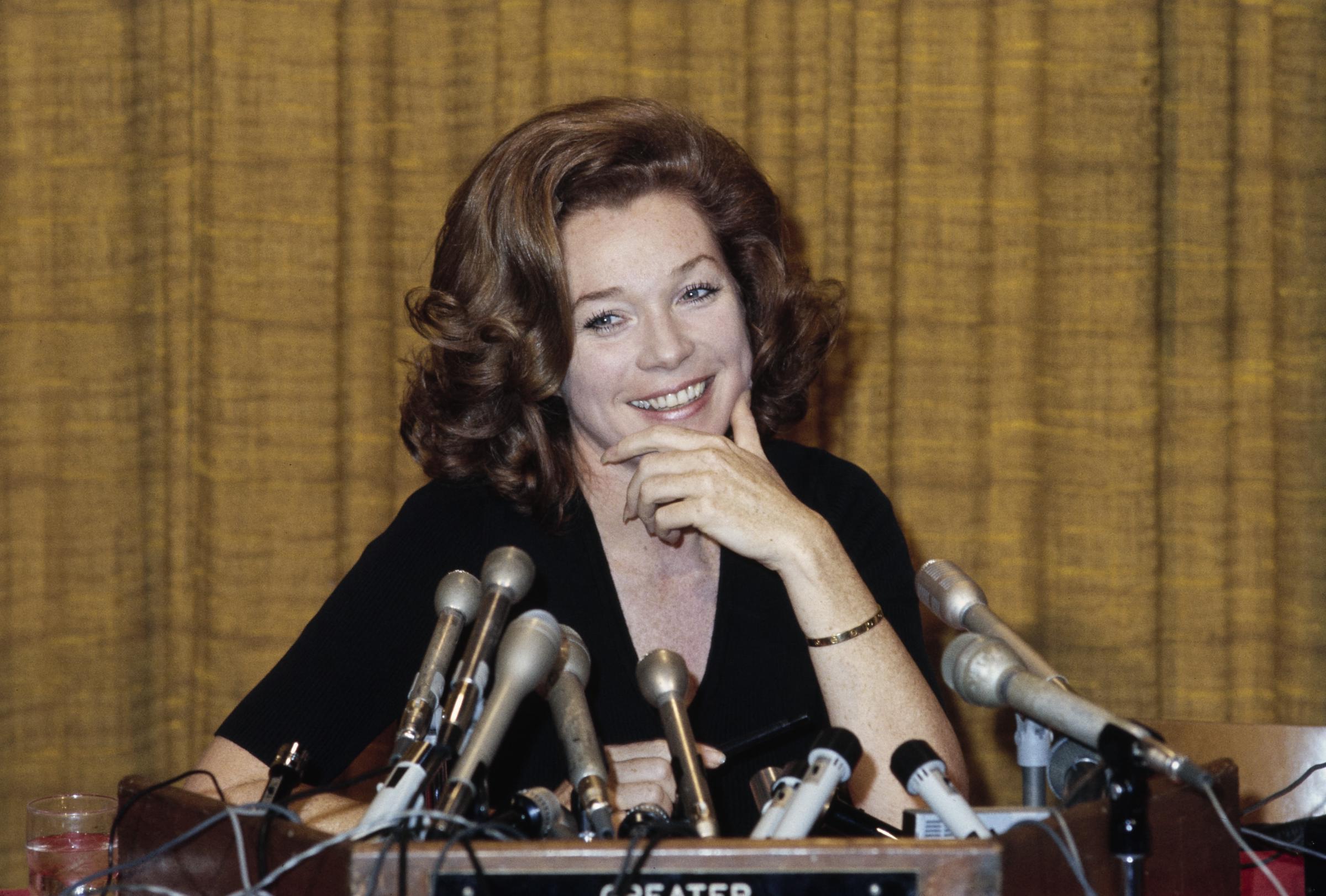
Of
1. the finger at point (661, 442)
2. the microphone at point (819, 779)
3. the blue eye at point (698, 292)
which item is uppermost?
the blue eye at point (698, 292)

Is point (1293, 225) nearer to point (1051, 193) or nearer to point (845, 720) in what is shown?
point (1051, 193)

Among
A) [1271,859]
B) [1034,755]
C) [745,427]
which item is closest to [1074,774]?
[1034,755]

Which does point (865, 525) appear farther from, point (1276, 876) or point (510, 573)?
point (510, 573)

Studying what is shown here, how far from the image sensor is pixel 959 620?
120cm

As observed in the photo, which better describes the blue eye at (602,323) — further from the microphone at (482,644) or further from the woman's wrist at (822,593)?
the microphone at (482,644)

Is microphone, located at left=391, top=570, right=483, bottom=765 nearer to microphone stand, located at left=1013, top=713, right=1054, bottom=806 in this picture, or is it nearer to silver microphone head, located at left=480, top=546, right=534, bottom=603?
silver microphone head, located at left=480, top=546, right=534, bottom=603

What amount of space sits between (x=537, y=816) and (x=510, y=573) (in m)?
0.20

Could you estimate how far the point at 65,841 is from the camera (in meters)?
1.35

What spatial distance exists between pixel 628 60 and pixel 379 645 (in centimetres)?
137

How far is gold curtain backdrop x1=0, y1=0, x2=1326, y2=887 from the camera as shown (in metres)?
2.58

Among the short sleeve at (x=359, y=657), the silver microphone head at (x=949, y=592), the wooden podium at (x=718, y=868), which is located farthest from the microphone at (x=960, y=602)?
the short sleeve at (x=359, y=657)

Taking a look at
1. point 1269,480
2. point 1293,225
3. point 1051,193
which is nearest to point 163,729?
point 1051,193

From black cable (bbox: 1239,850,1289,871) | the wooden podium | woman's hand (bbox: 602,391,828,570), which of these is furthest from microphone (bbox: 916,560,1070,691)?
black cable (bbox: 1239,850,1289,871)

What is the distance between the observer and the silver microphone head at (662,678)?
44.6 inches
